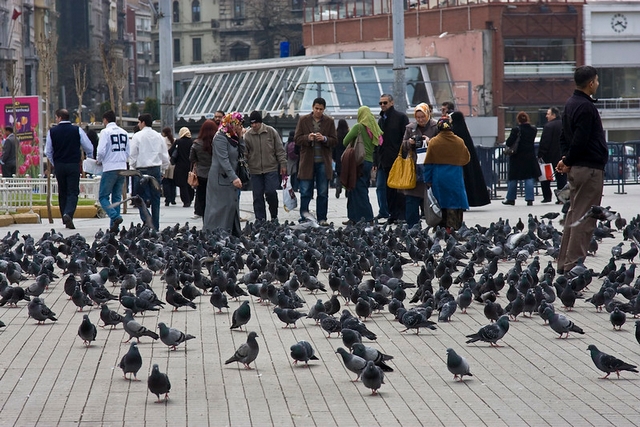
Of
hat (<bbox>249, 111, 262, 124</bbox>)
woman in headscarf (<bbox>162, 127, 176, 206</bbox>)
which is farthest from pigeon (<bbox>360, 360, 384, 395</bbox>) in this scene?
woman in headscarf (<bbox>162, 127, 176, 206</bbox>)

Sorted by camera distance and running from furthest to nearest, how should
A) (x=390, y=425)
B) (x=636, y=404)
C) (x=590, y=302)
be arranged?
1. (x=590, y=302)
2. (x=636, y=404)
3. (x=390, y=425)

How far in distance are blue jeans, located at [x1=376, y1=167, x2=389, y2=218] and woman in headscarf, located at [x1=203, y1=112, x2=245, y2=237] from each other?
3.20m

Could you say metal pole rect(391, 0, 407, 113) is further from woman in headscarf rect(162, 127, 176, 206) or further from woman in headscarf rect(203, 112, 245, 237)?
woman in headscarf rect(203, 112, 245, 237)

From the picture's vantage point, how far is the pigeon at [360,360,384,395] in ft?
23.0

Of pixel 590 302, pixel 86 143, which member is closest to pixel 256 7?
pixel 86 143

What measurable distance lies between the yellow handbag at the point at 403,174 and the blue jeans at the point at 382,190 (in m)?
1.53

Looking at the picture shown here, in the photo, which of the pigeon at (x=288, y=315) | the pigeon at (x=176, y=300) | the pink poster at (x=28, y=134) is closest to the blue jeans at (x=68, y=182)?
the pink poster at (x=28, y=134)

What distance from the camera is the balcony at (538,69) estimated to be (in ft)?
190

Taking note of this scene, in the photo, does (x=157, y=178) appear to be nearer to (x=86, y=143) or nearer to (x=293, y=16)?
(x=86, y=143)

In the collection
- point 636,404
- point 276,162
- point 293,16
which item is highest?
point 293,16

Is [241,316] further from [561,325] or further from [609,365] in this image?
[609,365]

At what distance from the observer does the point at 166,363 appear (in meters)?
8.16

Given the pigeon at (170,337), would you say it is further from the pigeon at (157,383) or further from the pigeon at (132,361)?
the pigeon at (157,383)

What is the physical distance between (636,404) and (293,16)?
102348 millimetres
